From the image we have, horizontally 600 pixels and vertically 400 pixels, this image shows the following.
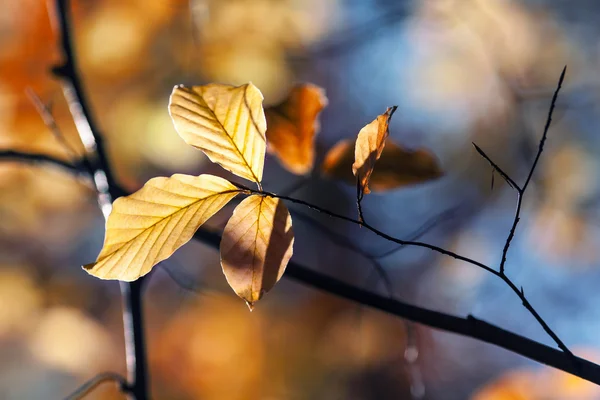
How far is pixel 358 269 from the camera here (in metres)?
3.66

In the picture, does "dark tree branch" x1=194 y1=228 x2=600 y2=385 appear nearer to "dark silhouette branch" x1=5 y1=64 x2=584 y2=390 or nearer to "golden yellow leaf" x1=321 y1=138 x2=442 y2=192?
"dark silhouette branch" x1=5 y1=64 x2=584 y2=390

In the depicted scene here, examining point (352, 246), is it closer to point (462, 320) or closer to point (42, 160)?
point (462, 320)

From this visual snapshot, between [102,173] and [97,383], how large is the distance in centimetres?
23

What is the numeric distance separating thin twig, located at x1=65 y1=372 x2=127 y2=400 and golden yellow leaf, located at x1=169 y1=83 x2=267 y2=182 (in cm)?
30

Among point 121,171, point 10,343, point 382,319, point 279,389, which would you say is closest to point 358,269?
point 382,319

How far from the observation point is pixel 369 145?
31 cm

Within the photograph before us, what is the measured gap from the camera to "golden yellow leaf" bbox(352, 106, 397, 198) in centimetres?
30

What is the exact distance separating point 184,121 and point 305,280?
0.58ft

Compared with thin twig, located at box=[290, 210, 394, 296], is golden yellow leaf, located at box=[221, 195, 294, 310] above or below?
above

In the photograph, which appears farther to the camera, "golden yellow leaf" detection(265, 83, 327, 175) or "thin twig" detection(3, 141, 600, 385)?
"golden yellow leaf" detection(265, 83, 327, 175)

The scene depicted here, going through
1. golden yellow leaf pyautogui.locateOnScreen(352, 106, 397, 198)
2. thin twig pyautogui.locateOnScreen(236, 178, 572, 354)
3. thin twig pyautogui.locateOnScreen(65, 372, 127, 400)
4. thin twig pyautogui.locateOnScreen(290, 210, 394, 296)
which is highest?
golden yellow leaf pyautogui.locateOnScreen(352, 106, 397, 198)

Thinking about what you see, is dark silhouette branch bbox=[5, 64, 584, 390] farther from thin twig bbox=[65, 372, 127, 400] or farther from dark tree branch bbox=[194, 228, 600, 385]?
thin twig bbox=[65, 372, 127, 400]

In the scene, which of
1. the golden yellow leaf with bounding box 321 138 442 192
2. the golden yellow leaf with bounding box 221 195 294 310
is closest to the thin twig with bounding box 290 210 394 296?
the golden yellow leaf with bounding box 321 138 442 192

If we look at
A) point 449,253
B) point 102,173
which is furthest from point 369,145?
point 102,173
